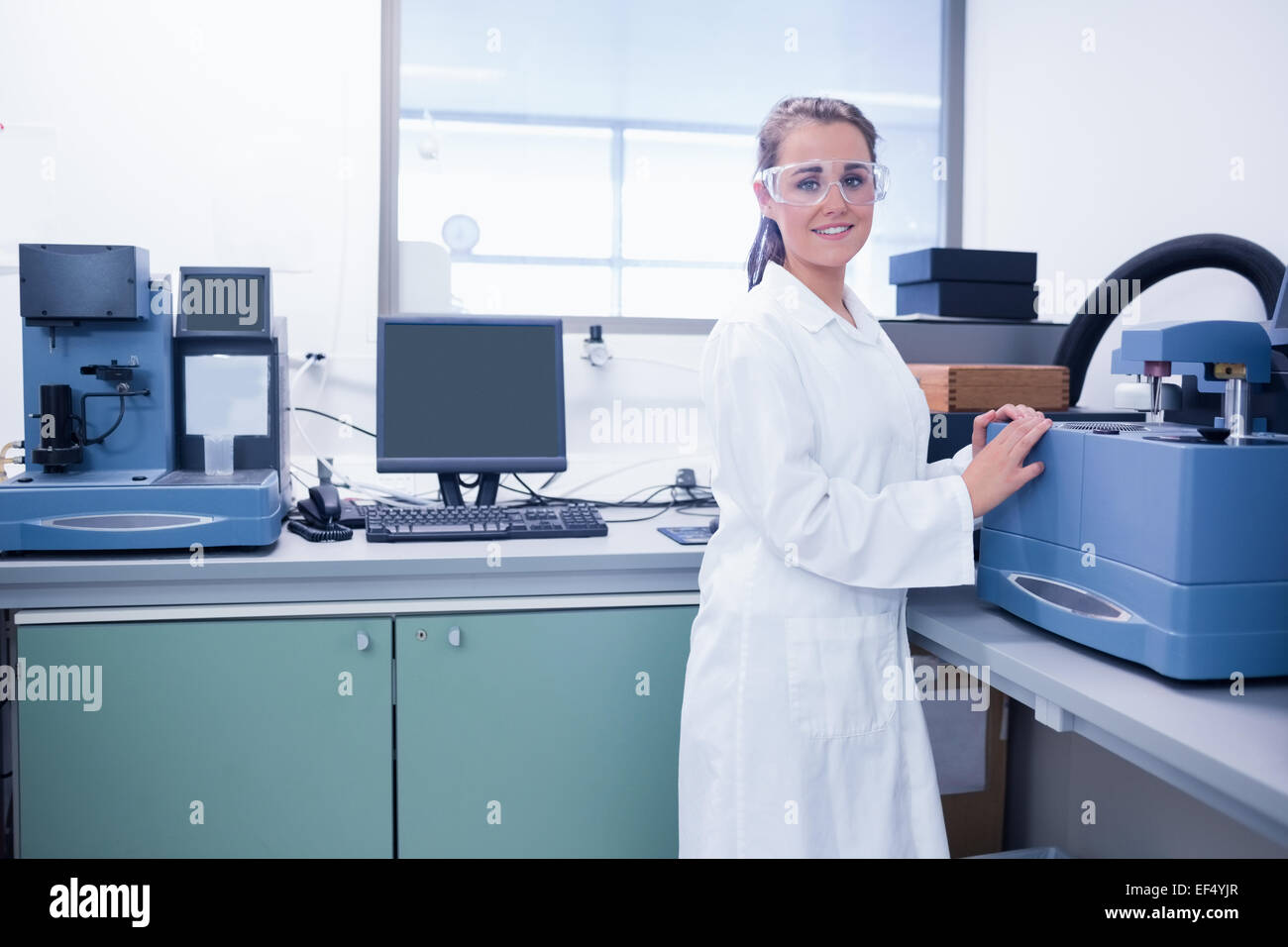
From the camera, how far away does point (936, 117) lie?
285 cm

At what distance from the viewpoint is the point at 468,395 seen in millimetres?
2078

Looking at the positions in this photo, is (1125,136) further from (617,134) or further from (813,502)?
(813,502)

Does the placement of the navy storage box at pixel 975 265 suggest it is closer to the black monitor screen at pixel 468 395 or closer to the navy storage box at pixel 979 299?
the navy storage box at pixel 979 299

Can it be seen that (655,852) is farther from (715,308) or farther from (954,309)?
(715,308)

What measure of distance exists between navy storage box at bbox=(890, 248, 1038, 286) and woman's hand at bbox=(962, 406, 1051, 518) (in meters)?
0.81

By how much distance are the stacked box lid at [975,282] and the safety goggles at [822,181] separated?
2.23ft

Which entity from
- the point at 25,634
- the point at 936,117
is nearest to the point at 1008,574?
the point at 25,634

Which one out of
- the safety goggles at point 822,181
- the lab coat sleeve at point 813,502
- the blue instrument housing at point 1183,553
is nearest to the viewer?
the blue instrument housing at point 1183,553

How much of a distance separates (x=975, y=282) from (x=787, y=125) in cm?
81

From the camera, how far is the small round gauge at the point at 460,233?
98.6 inches

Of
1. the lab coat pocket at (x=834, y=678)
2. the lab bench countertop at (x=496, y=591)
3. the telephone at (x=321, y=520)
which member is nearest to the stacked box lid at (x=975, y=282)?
the lab bench countertop at (x=496, y=591)
